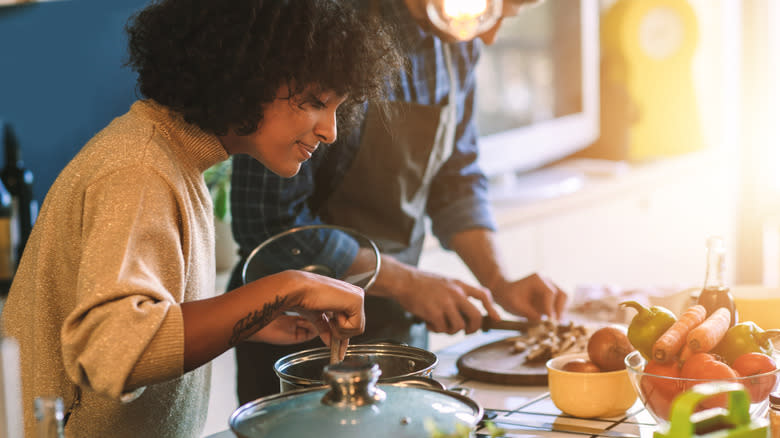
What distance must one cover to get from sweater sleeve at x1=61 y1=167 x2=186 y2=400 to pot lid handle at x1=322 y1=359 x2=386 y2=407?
0.18 m

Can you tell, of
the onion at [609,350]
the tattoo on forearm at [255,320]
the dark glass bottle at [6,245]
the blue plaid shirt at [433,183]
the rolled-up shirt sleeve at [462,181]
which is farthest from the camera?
the rolled-up shirt sleeve at [462,181]

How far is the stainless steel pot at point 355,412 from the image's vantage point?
826 mm

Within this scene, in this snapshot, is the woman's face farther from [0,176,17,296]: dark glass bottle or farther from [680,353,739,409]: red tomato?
[0,176,17,296]: dark glass bottle

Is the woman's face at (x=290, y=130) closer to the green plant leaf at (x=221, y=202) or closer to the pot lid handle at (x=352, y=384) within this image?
the pot lid handle at (x=352, y=384)

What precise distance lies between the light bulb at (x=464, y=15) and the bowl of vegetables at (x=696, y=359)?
63cm

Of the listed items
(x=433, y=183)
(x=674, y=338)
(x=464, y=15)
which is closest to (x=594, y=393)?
(x=674, y=338)

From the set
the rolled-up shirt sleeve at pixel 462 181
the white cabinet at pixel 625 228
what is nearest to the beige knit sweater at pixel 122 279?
the rolled-up shirt sleeve at pixel 462 181

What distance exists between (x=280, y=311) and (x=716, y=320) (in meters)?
0.55

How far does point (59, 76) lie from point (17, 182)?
0.76ft

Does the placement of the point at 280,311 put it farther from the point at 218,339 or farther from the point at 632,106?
the point at 632,106

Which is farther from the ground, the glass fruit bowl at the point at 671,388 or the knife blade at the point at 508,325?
the glass fruit bowl at the point at 671,388

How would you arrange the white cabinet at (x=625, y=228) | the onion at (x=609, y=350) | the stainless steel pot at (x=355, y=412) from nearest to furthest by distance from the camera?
1. the stainless steel pot at (x=355, y=412)
2. the onion at (x=609, y=350)
3. the white cabinet at (x=625, y=228)

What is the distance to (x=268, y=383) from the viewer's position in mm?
1650

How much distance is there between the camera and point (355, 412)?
2.78 feet
